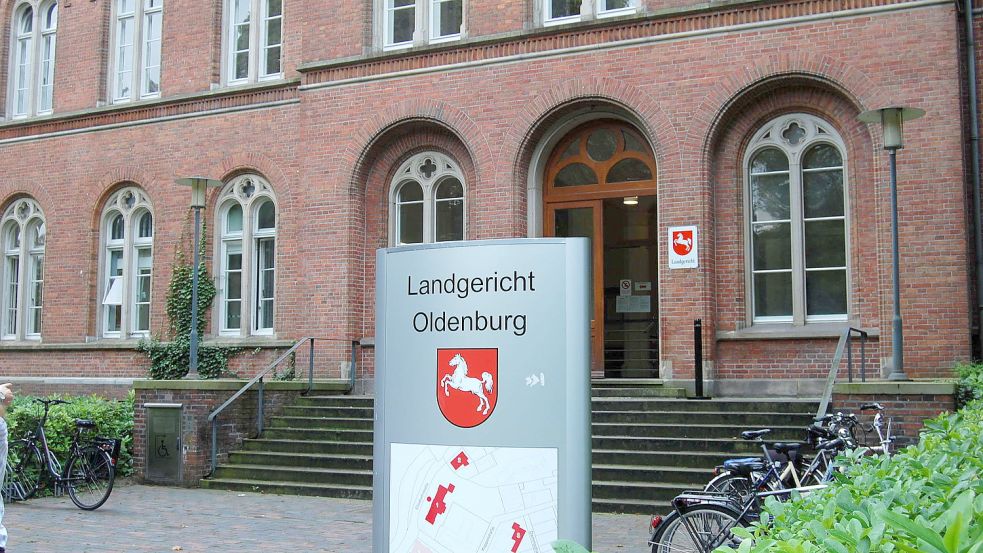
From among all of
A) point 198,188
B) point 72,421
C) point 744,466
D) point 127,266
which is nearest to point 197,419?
point 72,421

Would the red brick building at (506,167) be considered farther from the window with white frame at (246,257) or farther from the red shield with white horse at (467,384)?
the red shield with white horse at (467,384)

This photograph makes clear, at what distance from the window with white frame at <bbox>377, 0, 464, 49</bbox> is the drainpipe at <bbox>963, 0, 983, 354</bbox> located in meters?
7.29

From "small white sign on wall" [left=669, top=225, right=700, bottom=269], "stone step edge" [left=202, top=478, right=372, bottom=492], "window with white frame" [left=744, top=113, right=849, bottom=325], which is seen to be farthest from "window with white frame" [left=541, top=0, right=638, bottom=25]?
"stone step edge" [left=202, top=478, right=372, bottom=492]

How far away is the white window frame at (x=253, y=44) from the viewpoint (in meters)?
18.6

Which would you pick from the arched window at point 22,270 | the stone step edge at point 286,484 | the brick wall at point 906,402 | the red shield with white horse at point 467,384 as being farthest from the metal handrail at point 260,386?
the red shield with white horse at point 467,384

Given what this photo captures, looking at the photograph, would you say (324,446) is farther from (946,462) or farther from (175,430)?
(946,462)

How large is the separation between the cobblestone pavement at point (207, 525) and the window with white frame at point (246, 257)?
5.39 m

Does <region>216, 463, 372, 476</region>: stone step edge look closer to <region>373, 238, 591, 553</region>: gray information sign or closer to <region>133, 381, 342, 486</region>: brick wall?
<region>133, 381, 342, 486</region>: brick wall

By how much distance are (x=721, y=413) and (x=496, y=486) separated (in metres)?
8.30

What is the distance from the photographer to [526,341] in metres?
4.71

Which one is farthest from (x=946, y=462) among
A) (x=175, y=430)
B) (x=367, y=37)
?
(x=367, y=37)

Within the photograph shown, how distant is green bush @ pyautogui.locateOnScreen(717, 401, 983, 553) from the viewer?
2.04m

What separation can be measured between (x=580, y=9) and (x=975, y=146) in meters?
5.83

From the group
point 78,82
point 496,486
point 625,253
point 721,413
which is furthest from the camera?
point 78,82
